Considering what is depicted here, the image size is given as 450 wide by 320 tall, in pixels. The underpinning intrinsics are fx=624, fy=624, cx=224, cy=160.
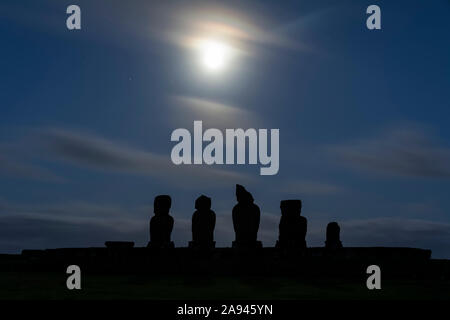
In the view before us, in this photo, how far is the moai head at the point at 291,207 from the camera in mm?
22453

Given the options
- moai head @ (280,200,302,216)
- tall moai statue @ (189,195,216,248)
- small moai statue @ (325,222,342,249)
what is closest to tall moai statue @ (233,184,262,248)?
tall moai statue @ (189,195,216,248)

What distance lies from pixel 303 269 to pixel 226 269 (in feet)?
8.38

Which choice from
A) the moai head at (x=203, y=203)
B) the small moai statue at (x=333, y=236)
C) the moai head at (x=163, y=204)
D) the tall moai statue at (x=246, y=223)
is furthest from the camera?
the small moai statue at (x=333, y=236)

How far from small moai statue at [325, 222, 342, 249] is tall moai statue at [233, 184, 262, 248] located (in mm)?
3112

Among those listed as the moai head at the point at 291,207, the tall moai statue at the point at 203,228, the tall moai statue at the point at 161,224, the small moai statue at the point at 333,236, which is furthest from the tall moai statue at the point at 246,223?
the small moai statue at the point at 333,236

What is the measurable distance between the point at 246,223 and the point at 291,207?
69.1 inches

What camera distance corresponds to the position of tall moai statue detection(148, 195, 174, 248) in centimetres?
Answer: 2303

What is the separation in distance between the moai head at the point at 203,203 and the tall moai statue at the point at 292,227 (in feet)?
8.95

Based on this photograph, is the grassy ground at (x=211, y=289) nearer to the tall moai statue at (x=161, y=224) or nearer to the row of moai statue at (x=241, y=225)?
the row of moai statue at (x=241, y=225)

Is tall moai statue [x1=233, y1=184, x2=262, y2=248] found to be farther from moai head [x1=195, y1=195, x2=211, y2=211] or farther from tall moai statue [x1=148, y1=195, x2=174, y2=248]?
tall moai statue [x1=148, y1=195, x2=174, y2=248]

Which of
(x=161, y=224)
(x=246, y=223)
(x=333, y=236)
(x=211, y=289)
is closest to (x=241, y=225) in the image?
(x=246, y=223)

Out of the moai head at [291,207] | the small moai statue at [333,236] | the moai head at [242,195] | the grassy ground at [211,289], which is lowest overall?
the grassy ground at [211,289]
